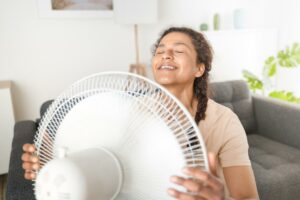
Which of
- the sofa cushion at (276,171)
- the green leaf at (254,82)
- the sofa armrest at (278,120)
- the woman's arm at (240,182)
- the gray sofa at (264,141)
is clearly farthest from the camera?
the green leaf at (254,82)

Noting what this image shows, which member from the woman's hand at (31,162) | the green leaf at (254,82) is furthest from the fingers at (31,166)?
the green leaf at (254,82)

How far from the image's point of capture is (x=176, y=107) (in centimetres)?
44

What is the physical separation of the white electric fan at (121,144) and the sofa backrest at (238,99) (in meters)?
1.83

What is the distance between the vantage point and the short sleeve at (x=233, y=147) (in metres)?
0.82

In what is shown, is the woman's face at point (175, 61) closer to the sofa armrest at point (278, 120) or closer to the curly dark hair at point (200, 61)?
the curly dark hair at point (200, 61)

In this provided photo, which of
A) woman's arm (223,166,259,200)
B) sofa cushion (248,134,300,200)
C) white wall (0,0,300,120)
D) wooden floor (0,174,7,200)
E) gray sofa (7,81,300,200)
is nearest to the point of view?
woman's arm (223,166,259,200)

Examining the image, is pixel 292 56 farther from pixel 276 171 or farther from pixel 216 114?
pixel 216 114

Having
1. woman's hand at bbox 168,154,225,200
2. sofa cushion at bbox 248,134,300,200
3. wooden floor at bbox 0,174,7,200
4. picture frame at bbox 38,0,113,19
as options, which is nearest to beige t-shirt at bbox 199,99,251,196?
woman's hand at bbox 168,154,225,200

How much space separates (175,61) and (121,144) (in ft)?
1.30

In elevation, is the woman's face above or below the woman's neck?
above

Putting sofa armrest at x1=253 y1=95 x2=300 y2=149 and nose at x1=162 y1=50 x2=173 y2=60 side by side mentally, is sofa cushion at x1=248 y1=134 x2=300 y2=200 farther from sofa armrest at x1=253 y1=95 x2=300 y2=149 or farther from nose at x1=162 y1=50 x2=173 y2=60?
nose at x1=162 y1=50 x2=173 y2=60

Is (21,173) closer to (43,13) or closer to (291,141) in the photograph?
(291,141)

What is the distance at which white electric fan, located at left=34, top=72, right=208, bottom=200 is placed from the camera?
0.40 meters

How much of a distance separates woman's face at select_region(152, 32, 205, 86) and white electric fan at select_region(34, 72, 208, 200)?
0.98 feet
